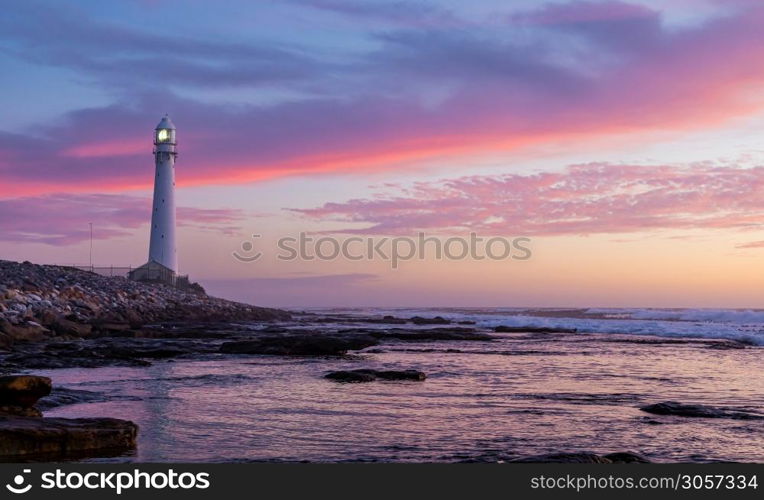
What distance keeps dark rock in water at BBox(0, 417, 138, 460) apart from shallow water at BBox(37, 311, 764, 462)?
0.41m

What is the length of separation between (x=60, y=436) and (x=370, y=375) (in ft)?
32.5

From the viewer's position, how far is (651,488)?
7.64 meters

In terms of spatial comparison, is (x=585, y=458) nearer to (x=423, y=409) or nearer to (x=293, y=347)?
(x=423, y=409)

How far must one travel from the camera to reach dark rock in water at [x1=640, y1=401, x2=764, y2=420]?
13.2 m

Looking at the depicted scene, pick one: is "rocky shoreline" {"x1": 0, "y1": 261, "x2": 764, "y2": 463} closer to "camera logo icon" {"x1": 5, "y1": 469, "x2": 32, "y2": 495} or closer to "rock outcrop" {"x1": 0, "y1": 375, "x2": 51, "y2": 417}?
"rock outcrop" {"x1": 0, "y1": 375, "x2": 51, "y2": 417}

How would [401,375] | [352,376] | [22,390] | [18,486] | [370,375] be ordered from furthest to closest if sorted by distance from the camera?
[401,375] < [370,375] < [352,376] < [22,390] < [18,486]

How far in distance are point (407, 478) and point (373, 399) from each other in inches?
278

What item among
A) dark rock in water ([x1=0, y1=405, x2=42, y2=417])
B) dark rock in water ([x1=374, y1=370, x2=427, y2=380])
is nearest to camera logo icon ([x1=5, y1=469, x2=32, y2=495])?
dark rock in water ([x1=0, y1=405, x2=42, y2=417])

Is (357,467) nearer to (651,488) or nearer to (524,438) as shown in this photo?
(651,488)

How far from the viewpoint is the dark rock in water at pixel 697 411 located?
522 inches

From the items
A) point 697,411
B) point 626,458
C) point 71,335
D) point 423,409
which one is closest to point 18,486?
point 626,458

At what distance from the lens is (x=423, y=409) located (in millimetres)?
13844

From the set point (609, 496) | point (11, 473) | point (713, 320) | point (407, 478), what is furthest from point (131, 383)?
point (713, 320)

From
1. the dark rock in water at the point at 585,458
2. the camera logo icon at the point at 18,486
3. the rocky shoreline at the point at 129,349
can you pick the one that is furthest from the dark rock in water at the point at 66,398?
the dark rock in water at the point at 585,458
